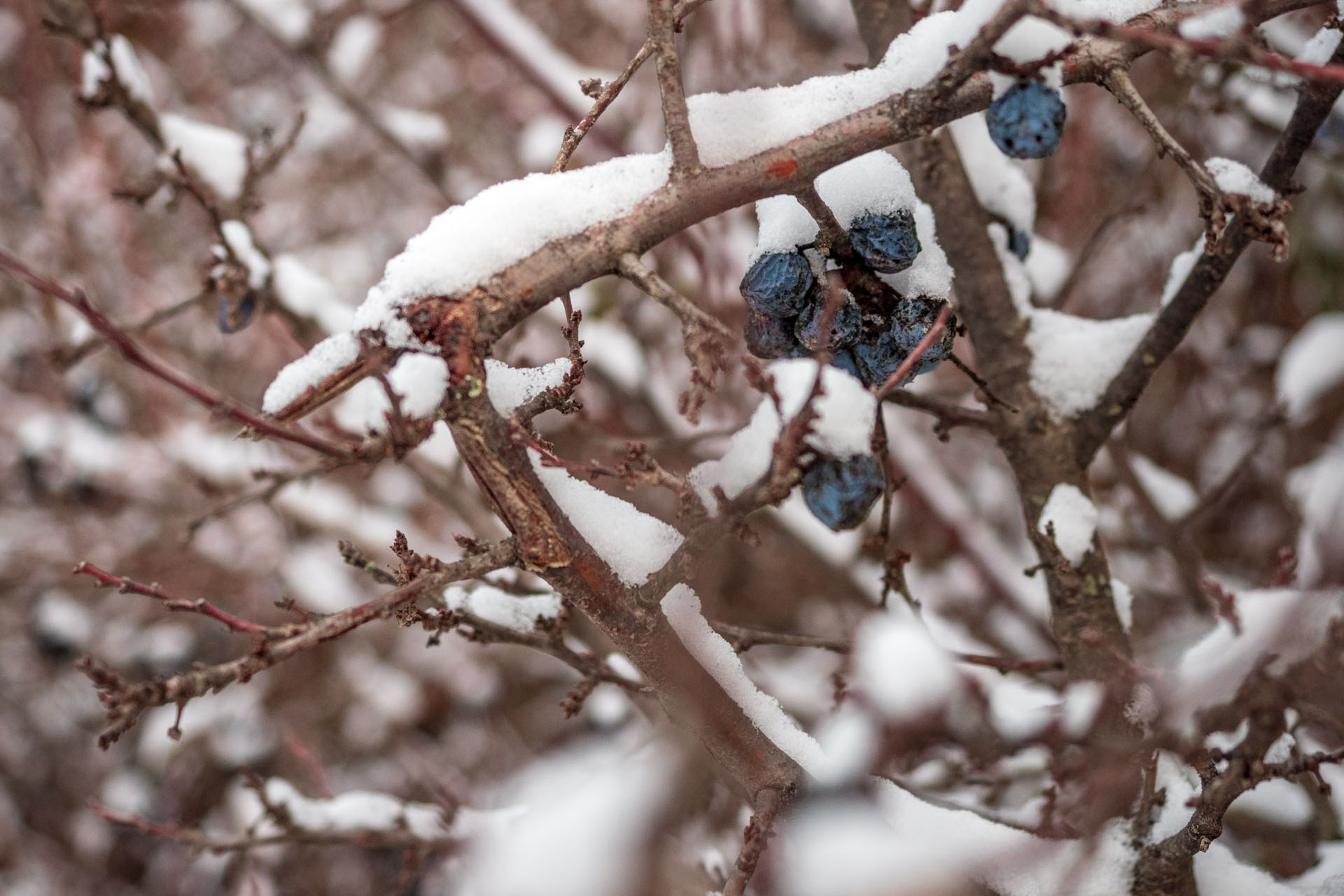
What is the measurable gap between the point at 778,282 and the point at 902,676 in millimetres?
490

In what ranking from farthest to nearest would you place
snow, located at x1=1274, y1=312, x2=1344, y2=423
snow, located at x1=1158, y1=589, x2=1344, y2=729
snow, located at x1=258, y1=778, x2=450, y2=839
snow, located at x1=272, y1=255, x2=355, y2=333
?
snow, located at x1=1274, y1=312, x2=1344, y2=423
snow, located at x1=272, y1=255, x2=355, y2=333
snow, located at x1=258, y1=778, x2=450, y2=839
snow, located at x1=1158, y1=589, x2=1344, y2=729

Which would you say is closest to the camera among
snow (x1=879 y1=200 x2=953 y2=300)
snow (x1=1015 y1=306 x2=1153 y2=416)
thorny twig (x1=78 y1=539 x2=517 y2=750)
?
thorny twig (x1=78 y1=539 x2=517 y2=750)

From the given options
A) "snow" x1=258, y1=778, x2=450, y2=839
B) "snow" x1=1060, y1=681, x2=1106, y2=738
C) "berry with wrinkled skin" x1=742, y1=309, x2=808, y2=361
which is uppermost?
"berry with wrinkled skin" x1=742, y1=309, x2=808, y2=361

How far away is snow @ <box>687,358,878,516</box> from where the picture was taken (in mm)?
875

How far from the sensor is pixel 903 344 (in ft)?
3.58

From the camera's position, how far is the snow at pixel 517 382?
0.94m

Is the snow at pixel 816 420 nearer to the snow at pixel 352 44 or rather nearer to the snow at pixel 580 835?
the snow at pixel 580 835

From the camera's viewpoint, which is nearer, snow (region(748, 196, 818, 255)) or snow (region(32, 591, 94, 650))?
snow (region(748, 196, 818, 255))

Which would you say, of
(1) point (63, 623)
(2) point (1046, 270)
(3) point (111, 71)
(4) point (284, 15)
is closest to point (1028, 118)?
(2) point (1046, 270)

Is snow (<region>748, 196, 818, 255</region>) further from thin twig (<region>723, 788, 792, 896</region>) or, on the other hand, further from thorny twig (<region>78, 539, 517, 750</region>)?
thin twig (<region>723, 788, 792, 896</region>)

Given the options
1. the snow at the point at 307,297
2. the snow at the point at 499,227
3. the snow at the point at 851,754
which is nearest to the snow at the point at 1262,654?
the snow at the point at 851,754

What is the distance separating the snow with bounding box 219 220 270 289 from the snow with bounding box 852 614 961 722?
5.30 ft

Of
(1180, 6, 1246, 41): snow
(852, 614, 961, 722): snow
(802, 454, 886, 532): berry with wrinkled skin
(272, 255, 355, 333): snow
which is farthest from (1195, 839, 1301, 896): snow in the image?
(272, 255, 355, 333): snow

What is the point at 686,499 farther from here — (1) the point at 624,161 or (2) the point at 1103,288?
(2) the point at 1103,288
